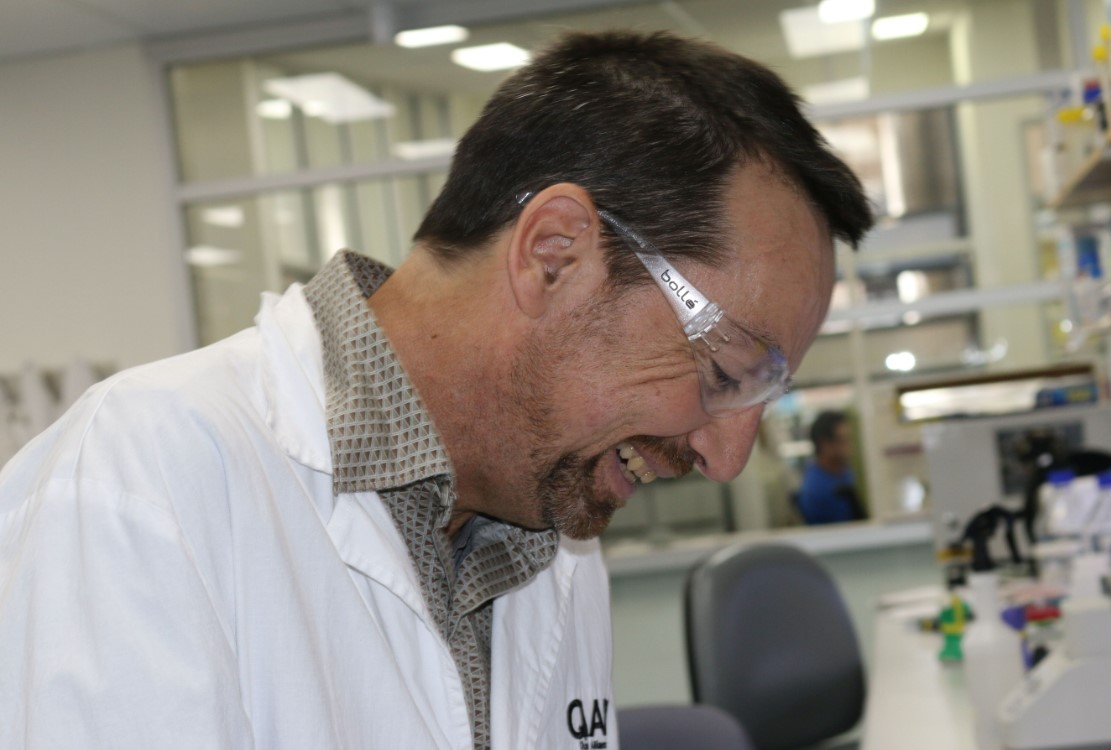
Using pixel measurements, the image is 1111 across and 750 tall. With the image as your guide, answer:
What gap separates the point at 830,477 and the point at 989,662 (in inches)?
129

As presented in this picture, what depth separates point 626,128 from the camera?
102 centimetres

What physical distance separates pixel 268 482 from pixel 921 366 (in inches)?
176

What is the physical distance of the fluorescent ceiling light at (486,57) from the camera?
5.46m

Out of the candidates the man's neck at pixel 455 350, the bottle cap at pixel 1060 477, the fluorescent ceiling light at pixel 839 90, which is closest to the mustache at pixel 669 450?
the man's neck at pixel 455 350

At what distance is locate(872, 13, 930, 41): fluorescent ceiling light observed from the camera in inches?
203

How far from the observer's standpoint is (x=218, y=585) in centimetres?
92

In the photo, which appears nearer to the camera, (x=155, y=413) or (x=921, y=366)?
(x=155, y=413)

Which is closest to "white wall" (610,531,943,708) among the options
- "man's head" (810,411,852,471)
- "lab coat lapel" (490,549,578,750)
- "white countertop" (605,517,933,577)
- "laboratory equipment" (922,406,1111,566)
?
"white countertop" (605,517,933,577)

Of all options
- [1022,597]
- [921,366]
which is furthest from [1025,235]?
[1022,597]

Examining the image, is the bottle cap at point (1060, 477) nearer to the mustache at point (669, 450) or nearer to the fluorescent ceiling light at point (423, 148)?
the mustache at point (669, 450)

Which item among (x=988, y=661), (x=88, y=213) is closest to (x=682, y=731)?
(x=988, y=661)

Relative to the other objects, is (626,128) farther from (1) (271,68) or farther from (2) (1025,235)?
(1) (271,68)

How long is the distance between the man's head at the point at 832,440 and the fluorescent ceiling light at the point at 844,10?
67.6 inches

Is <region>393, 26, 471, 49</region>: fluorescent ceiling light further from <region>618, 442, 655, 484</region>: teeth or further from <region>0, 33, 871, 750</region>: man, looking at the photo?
<region>618, 442, 655, 484</region>: teeth
